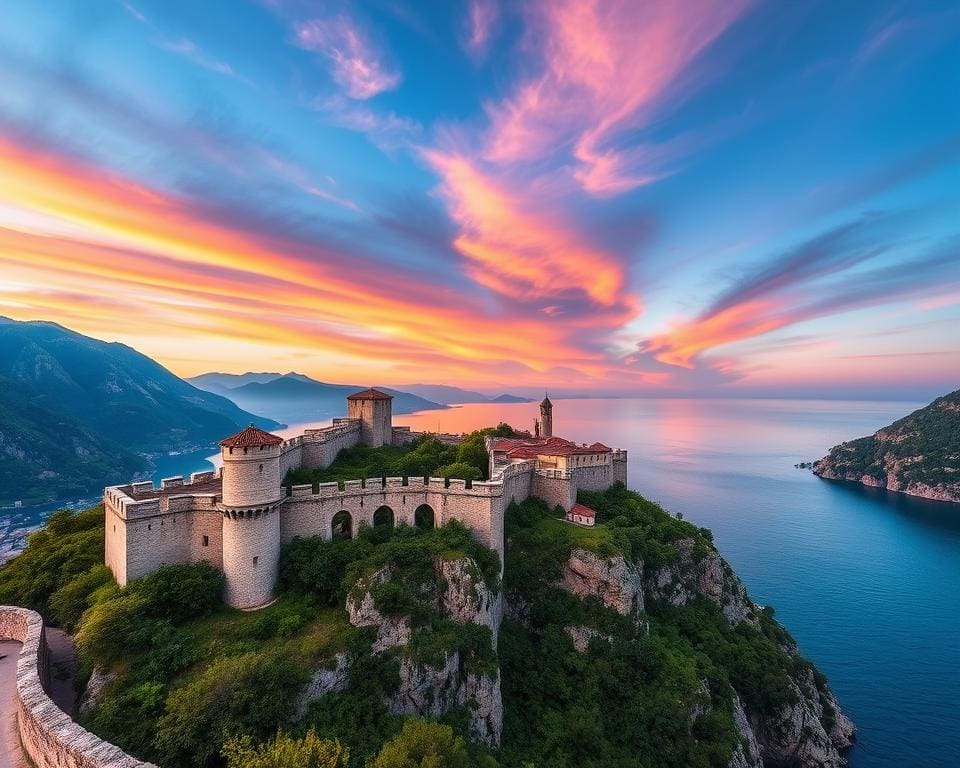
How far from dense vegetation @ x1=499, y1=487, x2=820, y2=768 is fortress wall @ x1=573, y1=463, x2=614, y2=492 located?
4890 millimetres

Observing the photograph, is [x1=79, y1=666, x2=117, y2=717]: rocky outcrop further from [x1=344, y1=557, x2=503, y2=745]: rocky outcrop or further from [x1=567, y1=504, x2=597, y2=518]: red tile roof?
[x1=567, y1=504, x2=597, y2=518]: red tile roof

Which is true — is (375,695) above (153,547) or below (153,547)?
below

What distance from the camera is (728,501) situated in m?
112

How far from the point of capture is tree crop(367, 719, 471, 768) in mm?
17000

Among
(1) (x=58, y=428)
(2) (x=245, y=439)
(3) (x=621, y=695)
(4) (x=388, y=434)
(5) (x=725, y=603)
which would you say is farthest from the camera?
(1) (x=58, y=428)

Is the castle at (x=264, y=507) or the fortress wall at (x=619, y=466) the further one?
the fortress wall at (x=619, y=466)

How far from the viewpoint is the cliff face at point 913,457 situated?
12555 cm

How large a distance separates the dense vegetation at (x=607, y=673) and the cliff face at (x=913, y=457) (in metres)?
134

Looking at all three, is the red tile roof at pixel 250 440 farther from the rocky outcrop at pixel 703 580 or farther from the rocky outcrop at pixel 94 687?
the rocky outcrop at pixel 703 580

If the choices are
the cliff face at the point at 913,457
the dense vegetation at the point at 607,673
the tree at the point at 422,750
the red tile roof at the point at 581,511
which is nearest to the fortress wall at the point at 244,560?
the tree at the point at 422,750

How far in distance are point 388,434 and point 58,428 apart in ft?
540

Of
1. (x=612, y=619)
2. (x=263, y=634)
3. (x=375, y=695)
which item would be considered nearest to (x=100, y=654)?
(x=263, y=634)

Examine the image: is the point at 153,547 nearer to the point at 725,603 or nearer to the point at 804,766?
the point at 725,603

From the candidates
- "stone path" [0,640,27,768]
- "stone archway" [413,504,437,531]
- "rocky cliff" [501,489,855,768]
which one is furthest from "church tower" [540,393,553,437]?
"stone path" [0,640,27,768]
